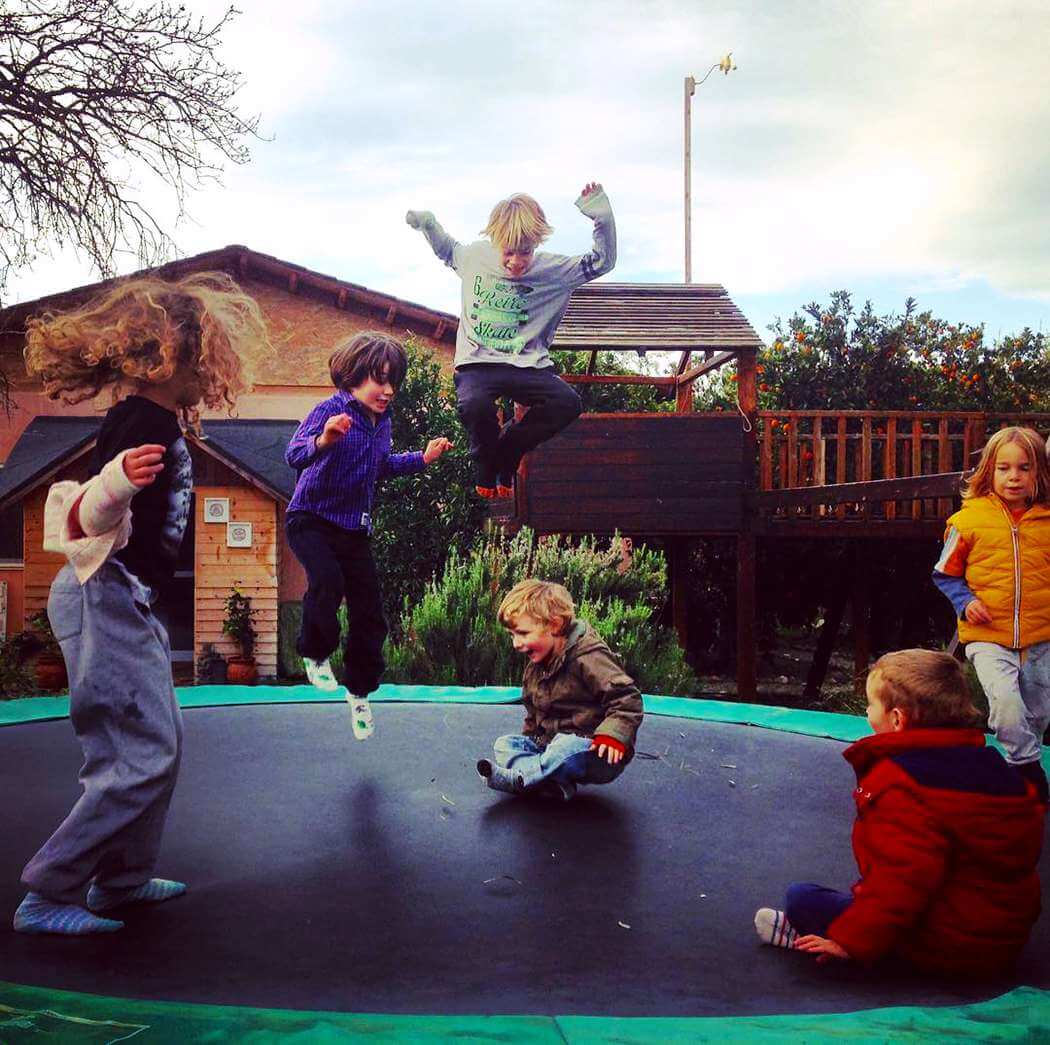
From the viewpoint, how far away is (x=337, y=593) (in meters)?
2.50

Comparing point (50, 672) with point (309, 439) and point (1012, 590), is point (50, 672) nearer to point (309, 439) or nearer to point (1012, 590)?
point (309, 439)

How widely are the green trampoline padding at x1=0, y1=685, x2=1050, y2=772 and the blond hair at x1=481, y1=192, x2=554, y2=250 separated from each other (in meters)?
1.60

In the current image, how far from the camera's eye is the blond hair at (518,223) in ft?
8.73

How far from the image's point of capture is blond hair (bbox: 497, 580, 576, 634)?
2.32 m

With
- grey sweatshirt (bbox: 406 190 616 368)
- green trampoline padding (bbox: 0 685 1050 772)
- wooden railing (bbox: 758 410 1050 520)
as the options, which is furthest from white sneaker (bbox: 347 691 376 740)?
wooden railing (bbox: 758 410 1050 520)

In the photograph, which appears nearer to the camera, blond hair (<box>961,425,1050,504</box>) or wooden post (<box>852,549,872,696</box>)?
blond hair (<box>961,425,1050,504</box>)

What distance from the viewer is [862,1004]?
1.37 meters

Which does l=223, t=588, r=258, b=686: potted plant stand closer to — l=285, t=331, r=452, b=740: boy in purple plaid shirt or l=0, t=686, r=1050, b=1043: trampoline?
l=0, t=686, r=1050, b=1043: trampoline

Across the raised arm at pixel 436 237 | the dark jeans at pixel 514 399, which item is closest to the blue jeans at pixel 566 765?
the dark jeans at pixel 514 399

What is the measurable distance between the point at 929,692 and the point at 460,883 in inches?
32.8

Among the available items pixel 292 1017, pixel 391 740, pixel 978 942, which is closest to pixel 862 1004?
pixel 978 942

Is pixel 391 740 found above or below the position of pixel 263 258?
below

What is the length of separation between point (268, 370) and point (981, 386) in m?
4.94

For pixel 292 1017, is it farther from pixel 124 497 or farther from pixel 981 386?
pixel 981 386
